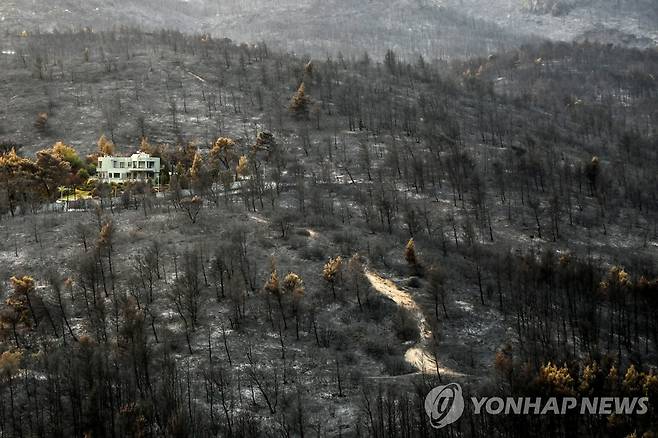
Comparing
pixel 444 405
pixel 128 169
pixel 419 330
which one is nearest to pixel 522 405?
Result: pixel 444 405

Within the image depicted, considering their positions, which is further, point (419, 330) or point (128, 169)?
point (128, 169)

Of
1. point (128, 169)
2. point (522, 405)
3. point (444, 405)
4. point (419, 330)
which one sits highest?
point (128, 169)

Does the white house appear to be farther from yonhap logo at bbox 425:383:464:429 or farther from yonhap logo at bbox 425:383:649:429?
yonhap logo at bbox 425:383:649:429

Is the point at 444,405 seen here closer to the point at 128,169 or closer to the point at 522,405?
the point at 522,405

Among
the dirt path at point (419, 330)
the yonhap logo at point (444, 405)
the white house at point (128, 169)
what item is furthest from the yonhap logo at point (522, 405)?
the white house at point (128, 169)

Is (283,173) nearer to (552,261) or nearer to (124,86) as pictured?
(552,261)

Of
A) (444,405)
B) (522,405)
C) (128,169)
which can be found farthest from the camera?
(128,169)

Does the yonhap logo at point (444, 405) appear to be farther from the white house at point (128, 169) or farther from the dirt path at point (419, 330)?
the white house at point (128, 169)
